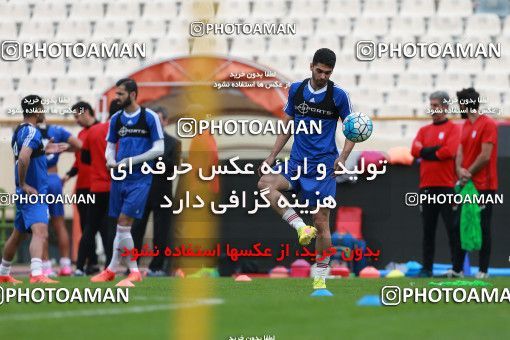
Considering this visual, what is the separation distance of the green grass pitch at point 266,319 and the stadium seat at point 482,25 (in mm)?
10776

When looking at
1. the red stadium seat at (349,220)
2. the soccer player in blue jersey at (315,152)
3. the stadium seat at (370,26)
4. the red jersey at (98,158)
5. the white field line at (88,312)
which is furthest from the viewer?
the stadium seat at (370,26)

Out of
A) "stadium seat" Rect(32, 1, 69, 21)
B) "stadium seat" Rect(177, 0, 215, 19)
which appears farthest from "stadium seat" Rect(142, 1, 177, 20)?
"stadium seat" Rect(177, 0, 215, 19)

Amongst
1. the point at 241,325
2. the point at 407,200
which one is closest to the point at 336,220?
the point at 407,200

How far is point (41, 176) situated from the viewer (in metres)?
10.0

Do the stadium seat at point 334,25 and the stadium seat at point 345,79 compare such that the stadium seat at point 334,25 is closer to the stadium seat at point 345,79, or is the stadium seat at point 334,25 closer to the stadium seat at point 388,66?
the stadium seat at point 388,66

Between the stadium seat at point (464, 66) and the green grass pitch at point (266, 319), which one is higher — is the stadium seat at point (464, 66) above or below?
above

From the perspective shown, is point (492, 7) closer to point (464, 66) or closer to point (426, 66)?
point (464, 66)

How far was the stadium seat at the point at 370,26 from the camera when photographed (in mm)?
18500

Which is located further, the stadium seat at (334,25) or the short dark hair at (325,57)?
the stadium seat at (334,25)

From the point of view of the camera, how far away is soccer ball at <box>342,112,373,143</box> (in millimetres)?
8297

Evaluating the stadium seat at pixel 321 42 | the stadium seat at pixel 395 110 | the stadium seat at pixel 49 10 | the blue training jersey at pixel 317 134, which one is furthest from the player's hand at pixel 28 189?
the stadium seat at pixel 49 10

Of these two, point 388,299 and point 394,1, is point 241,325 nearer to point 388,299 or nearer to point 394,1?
point 388,299

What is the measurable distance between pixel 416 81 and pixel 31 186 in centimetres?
900

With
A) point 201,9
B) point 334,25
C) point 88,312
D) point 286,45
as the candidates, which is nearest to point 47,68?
point 286,45
